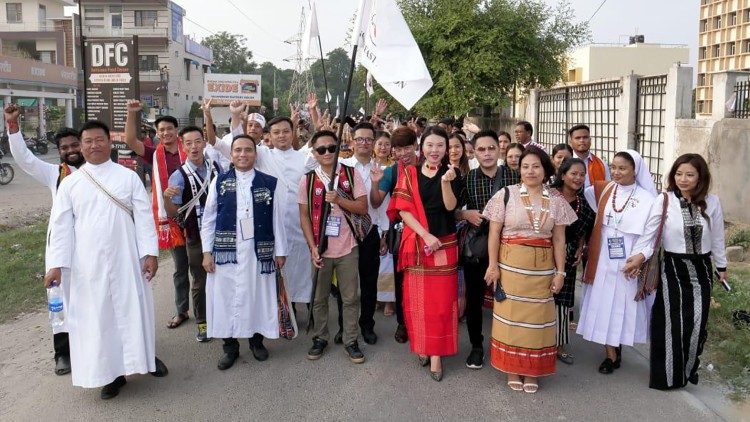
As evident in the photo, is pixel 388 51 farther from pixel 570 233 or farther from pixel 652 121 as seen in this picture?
pixel 652 121

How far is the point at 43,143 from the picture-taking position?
27062mm

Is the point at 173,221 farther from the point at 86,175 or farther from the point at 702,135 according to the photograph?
the point at 702,135

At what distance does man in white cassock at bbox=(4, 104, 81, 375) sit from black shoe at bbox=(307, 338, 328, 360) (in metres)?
1.78

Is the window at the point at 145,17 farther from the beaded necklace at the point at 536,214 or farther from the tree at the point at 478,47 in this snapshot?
the beaded necklace at the point at 536,214

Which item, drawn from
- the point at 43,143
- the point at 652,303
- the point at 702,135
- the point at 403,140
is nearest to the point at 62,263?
the point at 403,140

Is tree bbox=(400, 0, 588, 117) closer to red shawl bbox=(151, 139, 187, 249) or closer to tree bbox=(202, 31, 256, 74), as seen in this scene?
red shawl bbox=(151, 139, 187, 249)

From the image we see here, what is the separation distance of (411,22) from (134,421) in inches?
630

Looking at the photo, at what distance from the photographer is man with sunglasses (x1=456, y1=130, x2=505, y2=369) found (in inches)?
183

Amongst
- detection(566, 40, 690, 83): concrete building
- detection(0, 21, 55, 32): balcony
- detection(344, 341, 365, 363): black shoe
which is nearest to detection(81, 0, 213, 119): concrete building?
detection(0, 21, 55, 32): balcony

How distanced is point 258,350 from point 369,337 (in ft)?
3.06

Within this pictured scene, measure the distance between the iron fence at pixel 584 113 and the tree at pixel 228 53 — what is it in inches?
2372

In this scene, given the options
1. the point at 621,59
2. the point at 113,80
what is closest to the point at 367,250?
the point at 113,80

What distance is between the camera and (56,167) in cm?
477

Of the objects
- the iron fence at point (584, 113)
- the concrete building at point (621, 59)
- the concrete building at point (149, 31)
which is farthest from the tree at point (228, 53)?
the iron fence at point (584, 113)
